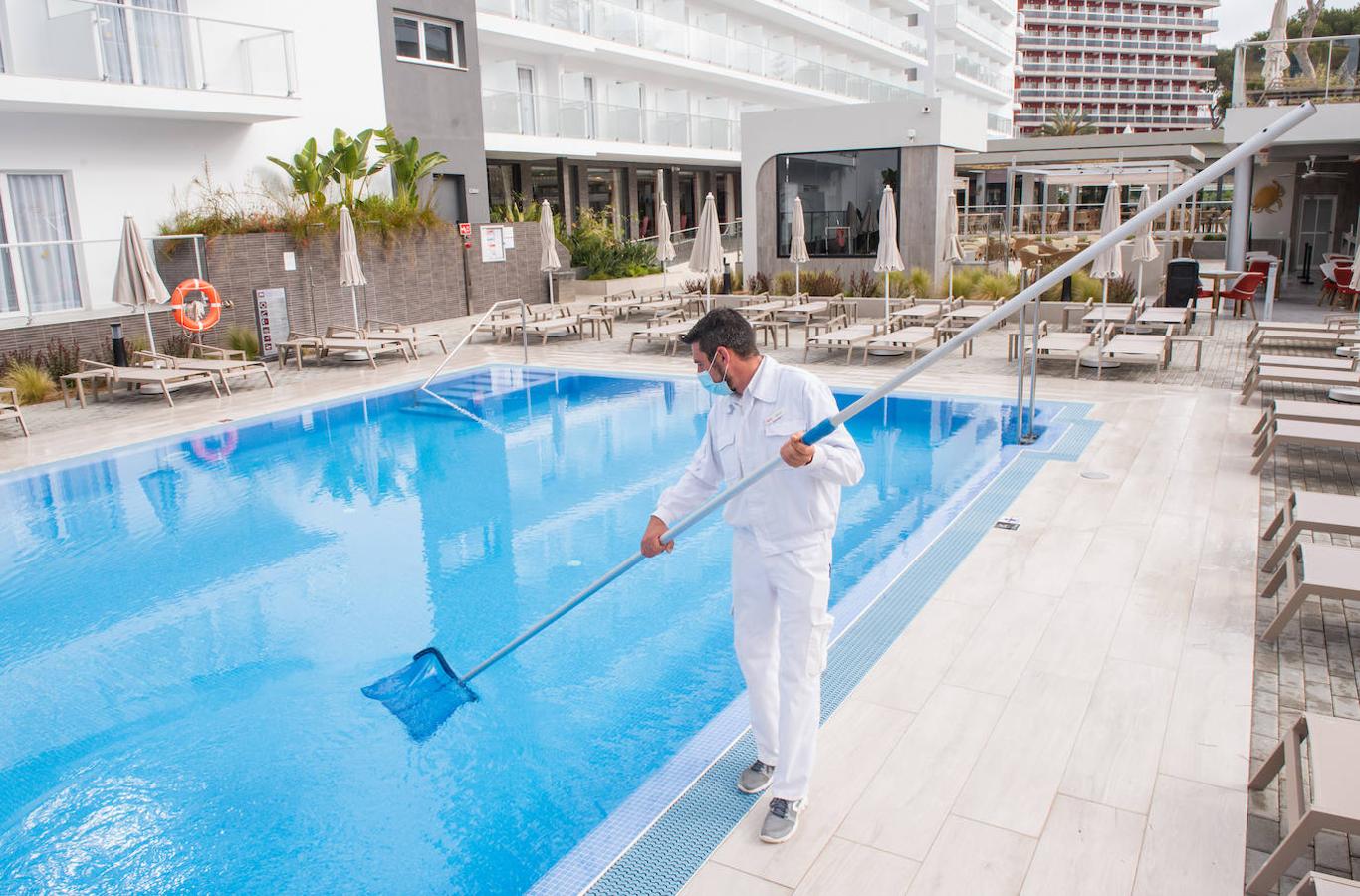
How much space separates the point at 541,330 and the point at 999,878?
14567 mm

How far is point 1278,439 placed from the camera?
747 cm

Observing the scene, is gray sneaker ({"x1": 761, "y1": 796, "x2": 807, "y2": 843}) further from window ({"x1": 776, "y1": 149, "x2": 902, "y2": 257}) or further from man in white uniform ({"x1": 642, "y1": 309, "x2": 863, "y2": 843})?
window ({"x1": 776, "y1": 149, "x2": 902, "y2": 257})

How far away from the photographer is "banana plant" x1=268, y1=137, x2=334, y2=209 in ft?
60.6

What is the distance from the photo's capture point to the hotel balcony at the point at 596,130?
977 inches

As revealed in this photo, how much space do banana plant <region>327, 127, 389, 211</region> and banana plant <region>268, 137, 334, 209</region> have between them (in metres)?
0.36

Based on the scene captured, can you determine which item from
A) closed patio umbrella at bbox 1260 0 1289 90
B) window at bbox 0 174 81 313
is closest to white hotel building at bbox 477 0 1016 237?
window at bbox 0 174 81 313

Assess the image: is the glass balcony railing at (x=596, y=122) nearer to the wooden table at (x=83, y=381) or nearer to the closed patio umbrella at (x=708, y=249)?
the closed patio umbrella at (x=708, y=249)

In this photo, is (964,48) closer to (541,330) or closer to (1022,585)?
(541,330)

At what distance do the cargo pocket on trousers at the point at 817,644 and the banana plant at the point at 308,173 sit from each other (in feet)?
56.2

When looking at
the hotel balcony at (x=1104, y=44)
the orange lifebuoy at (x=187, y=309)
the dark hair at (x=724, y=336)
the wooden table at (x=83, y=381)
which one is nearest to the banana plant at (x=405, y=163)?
the orange lifebuoy at (x=187, y=309)

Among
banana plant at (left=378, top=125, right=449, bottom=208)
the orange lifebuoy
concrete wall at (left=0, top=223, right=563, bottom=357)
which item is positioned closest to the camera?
the orange lifebuoy

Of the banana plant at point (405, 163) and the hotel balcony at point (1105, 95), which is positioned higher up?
the hotel balcony at point (1105, 95)

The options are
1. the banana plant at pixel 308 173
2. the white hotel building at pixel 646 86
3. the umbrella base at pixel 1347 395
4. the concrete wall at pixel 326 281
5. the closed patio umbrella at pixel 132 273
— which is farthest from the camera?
the white hotel building at pixel 646 86

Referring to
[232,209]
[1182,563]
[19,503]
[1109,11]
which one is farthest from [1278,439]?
[1109,11]
